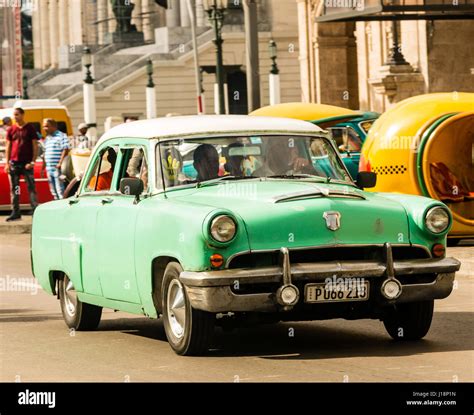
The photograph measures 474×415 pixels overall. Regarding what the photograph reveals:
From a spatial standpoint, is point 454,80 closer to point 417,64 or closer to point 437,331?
point 417,64

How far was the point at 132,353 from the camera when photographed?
34.7ft

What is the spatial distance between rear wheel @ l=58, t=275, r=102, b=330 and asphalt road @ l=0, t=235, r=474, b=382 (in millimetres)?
100

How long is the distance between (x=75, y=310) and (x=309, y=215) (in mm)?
2948

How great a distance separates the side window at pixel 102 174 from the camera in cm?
1205

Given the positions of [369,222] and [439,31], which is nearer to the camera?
[369,222]

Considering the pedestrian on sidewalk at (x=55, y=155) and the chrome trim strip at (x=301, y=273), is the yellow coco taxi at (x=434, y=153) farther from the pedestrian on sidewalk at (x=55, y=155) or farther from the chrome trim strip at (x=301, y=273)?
the chrome trim strip at (x=301, y=273)

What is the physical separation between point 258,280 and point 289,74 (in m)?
68.6

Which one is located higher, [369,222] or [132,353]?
[369,222]

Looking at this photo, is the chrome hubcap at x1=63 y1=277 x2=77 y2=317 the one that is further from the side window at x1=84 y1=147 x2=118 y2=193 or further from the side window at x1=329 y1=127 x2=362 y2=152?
the side window at x1=329 y1=127 x2=362 y2=152

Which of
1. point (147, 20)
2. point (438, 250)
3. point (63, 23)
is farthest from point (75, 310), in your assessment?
point (63, 23)

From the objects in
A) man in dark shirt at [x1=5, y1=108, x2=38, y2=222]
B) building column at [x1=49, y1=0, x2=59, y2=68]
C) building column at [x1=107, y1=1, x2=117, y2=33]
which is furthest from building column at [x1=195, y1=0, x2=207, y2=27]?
man in dark shirt at [x1=5, y1=108, x2=38, y2=222]

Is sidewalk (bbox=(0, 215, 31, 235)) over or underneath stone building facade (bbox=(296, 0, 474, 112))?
underneath

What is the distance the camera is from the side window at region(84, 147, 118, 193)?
474 inches
